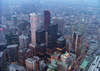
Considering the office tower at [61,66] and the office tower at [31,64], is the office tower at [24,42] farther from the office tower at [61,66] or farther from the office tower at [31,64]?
the office tower at [61,66]

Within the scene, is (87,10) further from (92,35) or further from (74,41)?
(74,41)

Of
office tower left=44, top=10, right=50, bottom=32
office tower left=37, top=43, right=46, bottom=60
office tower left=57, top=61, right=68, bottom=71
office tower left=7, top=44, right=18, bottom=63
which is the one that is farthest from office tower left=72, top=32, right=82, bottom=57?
office tower left=7, top=44, right=18, bottom=63

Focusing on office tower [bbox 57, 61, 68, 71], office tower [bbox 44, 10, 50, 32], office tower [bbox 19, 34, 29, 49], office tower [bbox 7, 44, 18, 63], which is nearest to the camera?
office tower [bbox 57, 61, 68, 71]

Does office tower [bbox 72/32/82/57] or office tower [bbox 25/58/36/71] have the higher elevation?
office tower [bbox 72/32/82/57]

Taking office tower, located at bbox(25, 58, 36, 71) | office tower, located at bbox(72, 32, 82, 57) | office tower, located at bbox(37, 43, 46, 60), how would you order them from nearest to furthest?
office tower, located at bbox(25, 58, 36, 71) → office tower, located at bbox(37, 43, 46, 60) → office tower, located at bbox(72, 32, 82, 57)

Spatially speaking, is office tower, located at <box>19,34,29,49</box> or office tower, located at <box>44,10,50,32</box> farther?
office tower, located at <box>44,10,50,32</box>

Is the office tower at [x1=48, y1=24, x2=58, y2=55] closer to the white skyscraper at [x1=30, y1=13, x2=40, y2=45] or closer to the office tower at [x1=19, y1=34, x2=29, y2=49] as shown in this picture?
the white skyscraper at [x1=30, y1=13, x2=40, y2=45]

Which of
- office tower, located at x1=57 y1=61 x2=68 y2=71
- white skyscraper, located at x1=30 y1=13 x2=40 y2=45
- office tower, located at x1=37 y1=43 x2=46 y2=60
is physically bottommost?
office tower, located at x1=57 y1=61 x2=68 y2=71

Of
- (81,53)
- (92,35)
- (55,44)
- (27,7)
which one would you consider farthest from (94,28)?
(27,7)

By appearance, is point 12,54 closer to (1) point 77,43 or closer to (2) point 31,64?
(2) point 31,64

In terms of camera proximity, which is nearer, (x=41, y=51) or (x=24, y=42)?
(x=41, y=51)

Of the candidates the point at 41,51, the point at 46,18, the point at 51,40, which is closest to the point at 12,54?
the point at 41,51
